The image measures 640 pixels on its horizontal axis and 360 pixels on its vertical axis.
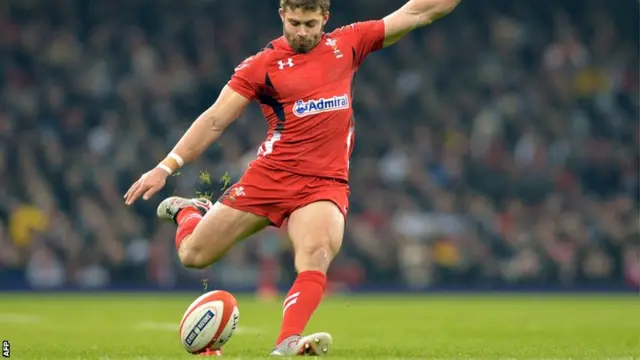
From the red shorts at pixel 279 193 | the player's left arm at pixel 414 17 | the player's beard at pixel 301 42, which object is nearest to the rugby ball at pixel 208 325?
the red shorts at pixel 279 193

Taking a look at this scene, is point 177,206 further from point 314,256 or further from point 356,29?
point 356,29

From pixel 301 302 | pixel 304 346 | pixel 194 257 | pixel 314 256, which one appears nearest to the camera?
pixel 304 346

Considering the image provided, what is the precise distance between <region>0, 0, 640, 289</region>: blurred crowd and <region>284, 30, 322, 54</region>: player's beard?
11.8 meters

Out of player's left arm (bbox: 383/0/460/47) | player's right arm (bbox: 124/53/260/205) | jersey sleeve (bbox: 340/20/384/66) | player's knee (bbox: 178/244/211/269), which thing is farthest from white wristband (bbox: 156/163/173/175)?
player's left arm (bbox: 383/0/460/47)

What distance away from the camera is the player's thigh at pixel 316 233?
7945mm

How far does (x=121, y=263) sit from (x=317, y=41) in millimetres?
13678

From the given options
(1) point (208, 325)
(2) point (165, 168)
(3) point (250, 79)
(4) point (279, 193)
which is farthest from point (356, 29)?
(1) point (208, 325)

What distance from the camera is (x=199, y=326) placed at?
7945 mm

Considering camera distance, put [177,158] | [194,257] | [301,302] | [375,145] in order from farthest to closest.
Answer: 1. [375,145]
2. [194,257]
3. [177,158]
4. [301,302]

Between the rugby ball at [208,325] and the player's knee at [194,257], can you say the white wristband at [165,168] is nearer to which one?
the player's knee at [194,257]

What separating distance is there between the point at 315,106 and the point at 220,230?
39.5 inches

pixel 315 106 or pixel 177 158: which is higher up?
pixel 315 106

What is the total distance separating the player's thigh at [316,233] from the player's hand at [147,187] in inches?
Result: 34.7

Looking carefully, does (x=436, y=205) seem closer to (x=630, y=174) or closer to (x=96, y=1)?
(x=630, y=174)
